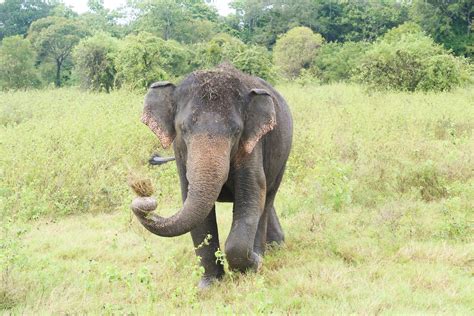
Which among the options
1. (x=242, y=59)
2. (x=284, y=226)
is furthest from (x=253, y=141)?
(x=242, y=59)

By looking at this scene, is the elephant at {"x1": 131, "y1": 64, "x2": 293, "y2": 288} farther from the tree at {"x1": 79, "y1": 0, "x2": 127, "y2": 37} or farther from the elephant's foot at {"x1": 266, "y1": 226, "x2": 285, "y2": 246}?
the tree at {"x1": 79, "y1": 0, "x2": 127, "y2": 37}

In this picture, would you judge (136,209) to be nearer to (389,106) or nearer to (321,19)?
(389,106)

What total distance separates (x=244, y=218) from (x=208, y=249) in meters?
Result: 0.46

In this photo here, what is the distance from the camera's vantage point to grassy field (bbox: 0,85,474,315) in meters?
3.83

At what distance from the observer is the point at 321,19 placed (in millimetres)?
51625

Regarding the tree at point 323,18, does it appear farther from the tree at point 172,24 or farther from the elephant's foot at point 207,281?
the elephant's foot at point 207,281

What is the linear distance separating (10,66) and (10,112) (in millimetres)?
16117

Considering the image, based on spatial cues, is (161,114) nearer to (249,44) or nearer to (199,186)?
(199,186)

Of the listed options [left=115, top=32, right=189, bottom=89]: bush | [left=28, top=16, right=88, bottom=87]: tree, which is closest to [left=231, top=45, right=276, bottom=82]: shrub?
[left=115, top=32, right=189, bottom=89]: bush

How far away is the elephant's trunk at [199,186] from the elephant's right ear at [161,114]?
0.51m

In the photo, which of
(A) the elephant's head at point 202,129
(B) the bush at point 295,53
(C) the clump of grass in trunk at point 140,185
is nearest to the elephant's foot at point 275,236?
(A) the elephant's head at point 202,129

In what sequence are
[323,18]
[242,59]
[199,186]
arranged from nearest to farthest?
[199,186] < [242,59] < [323,18]

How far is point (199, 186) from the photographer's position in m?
3.51

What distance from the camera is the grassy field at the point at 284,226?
383 centimetres
